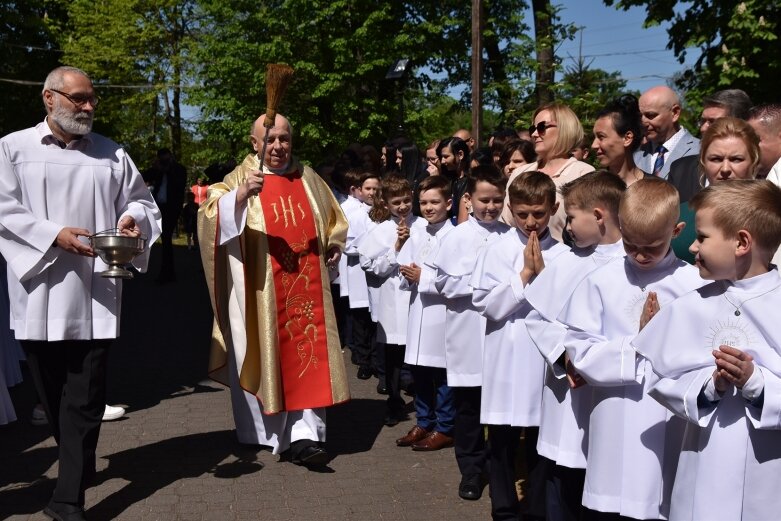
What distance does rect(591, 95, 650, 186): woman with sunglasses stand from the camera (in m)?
5.77

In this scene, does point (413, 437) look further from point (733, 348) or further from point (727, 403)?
point (733, 348)

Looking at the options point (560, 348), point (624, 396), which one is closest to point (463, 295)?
point (560, 348)

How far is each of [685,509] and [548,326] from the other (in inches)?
43.2

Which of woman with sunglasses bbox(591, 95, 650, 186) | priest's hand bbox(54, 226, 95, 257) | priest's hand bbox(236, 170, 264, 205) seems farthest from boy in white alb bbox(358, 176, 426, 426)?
priest's hand bbox(54, 226, 95, 257)

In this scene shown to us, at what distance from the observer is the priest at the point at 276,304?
6887mm

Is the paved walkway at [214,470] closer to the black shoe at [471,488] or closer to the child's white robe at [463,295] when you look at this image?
the black shoe at [471,488]

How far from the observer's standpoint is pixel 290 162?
7277mm

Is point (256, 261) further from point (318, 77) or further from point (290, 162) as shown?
point (318, 77)

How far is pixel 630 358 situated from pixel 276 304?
357 centimetres

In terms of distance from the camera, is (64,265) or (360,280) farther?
(360,280)

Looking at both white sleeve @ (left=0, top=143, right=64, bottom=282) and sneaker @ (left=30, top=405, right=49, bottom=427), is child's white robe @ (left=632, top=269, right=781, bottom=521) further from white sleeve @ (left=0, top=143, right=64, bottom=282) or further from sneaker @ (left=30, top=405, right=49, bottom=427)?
sneaker @ (left=30, top=405, right=49, bottom=427)

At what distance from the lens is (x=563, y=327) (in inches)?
169

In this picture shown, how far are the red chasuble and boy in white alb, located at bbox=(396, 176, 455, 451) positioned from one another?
2.03ft

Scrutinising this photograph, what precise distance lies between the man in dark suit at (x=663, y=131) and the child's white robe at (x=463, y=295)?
1.09 m
